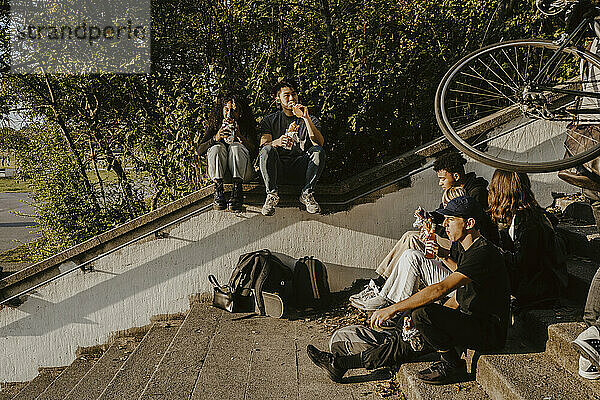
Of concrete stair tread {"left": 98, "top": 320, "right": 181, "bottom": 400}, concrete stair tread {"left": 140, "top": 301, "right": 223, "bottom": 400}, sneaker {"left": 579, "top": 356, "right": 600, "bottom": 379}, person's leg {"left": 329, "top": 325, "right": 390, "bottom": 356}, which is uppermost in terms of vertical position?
sneaker {"left": 579, "top": 356, "right": 600, "bottom": 379}

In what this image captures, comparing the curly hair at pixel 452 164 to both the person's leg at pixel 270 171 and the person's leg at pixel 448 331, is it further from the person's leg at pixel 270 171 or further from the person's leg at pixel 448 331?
the person's leg at pixel 448 331

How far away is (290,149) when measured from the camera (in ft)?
19.4

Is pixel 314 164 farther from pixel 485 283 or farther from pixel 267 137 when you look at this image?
pixel 485 283

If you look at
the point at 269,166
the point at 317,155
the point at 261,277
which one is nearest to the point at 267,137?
the point at 269,166

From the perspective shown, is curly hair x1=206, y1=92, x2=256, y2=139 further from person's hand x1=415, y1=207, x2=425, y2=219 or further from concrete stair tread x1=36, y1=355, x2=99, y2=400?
concrete stair tread x1=36, y1=355, x2=99, y2=400

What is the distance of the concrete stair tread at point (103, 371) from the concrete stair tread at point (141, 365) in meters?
0.20

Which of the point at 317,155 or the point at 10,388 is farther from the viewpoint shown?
the point at 10,388

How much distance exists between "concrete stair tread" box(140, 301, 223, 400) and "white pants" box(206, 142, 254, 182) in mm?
1521

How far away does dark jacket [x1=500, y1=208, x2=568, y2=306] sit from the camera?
4.22 metres

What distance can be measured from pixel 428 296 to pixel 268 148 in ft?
8.49

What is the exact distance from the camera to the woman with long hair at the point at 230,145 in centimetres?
582

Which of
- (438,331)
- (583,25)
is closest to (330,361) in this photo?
(438,331)

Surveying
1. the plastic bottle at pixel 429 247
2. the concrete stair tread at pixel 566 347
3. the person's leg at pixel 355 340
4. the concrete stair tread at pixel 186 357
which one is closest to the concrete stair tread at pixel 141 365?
the concrete stair tread at pixel 186 357

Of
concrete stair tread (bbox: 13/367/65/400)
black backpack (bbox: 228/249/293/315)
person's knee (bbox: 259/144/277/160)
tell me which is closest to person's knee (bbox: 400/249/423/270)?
black backpack (bbox: 228/249/293/315)
